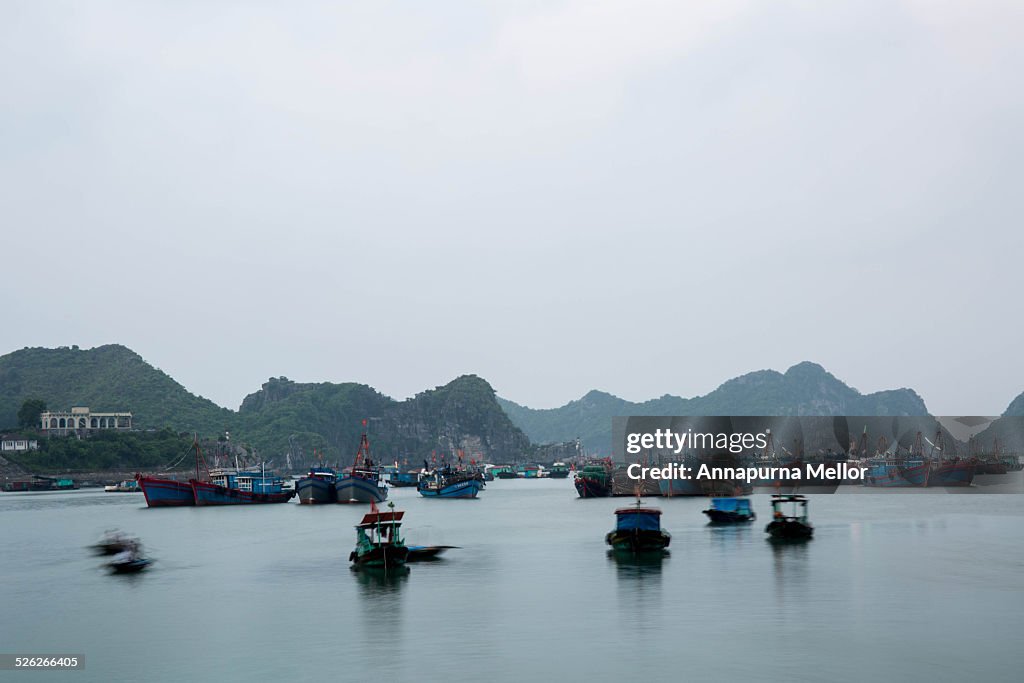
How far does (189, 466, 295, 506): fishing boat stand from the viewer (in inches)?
5659

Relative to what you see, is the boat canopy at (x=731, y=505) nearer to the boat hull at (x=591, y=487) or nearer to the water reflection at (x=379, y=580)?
the water reflection at (x=379, y=580)

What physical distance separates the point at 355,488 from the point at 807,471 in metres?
92.2

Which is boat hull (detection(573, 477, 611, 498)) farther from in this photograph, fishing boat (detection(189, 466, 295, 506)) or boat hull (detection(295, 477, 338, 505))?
fishing boat (detection(189, 466, 295, 506))

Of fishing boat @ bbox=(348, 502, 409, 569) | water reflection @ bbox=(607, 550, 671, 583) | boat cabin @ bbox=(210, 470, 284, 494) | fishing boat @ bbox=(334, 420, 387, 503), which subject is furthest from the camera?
boat cabin @ bbox=(210, 470, 284, 494)

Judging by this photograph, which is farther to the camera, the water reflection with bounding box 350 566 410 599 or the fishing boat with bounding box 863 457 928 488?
the fishing boat with bounding box 863 457 928 488

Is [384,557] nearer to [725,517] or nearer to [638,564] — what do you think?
[638,564]

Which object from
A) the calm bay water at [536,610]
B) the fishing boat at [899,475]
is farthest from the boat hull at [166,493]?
the fishing boat at [899,475]

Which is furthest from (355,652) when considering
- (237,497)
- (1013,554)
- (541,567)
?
(237,497)

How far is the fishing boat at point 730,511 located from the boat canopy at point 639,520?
3502 cm

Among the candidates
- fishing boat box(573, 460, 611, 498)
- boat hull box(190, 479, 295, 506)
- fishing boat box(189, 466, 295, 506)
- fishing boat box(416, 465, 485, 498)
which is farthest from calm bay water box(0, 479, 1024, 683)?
fishing boat box(416, 465, 485, 498)

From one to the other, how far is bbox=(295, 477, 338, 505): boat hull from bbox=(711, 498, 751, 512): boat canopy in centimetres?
6434

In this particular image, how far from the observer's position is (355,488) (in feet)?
471

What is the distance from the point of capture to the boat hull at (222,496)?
143125mm

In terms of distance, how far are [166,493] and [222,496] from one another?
337 inches
